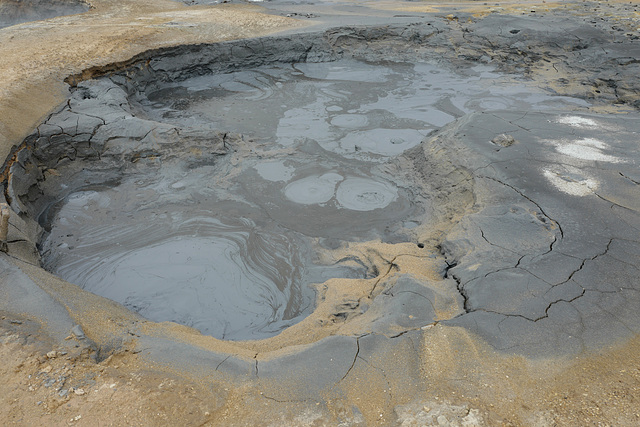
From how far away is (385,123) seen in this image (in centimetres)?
634

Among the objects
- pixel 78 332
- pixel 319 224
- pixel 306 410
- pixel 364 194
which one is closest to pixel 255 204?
pixel 319 224

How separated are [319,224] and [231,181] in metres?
1.42

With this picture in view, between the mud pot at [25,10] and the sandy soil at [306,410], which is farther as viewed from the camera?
the mud pot at [25,10]

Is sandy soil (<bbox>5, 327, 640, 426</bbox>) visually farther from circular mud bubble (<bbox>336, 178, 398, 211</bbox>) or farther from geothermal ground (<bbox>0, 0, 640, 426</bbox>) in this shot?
circular mud bubble (<bbox>336, 178, 398, 211</bbox>)

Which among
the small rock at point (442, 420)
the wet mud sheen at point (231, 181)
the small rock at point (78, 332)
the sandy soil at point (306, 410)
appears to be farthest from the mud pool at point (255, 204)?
the small rock at point (442, 420)

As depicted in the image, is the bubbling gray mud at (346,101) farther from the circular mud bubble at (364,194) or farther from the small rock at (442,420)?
the small rock at (442,420)

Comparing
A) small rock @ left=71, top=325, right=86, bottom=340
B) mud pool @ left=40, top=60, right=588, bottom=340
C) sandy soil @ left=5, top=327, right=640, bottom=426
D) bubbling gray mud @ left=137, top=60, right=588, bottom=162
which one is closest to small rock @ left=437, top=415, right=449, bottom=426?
sandy soil @ left=5, top=327, right=640, bottom=426

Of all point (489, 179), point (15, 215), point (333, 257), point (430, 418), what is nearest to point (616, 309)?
point (430, 418)

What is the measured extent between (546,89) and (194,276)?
7.19 meters

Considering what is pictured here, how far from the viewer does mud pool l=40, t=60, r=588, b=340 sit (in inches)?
141

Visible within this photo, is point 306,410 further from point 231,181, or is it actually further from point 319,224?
point 231,181

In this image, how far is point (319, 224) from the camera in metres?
4.37

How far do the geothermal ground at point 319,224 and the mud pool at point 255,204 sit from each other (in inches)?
1.1

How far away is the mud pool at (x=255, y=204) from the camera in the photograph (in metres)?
3.59
